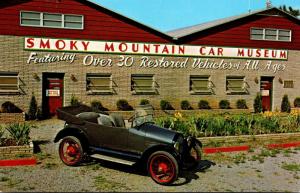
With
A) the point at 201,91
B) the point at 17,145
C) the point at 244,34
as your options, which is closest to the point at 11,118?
the point at 17,145

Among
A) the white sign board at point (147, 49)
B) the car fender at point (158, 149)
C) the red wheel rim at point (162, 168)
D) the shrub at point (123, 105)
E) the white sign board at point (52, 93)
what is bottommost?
the red wheel rim at point (162, 168)

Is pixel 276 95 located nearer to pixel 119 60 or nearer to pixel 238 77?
pixel 238 77

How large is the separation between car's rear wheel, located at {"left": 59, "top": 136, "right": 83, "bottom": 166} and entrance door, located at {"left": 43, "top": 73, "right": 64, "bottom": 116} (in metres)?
11.4

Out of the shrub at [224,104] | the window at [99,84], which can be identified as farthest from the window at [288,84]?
the window at [99,84]

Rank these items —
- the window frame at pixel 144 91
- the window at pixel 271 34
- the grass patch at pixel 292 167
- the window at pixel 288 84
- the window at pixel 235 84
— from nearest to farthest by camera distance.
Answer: the grass patch at pixel 292 167
the window frame at pixel 144 91
the window at pixel 235 84
the window at pixel 271 34
the window at pixel 288 84

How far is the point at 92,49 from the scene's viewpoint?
2222 centimetres

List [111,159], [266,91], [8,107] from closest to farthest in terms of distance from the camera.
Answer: [111,159]
[8,107]
[266,91]

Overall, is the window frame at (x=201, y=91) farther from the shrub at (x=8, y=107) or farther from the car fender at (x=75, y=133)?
the car fender at (x=75, y=133)

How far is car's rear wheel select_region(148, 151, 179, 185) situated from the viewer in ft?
30.0

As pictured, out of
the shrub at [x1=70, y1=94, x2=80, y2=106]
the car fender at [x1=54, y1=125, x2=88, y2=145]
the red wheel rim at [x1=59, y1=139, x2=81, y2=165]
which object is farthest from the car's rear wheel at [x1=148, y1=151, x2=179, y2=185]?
the shrub at [x1=70, y1=94, x2=80, y2=106]

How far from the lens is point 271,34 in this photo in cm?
2686

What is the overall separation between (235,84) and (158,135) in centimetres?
1739

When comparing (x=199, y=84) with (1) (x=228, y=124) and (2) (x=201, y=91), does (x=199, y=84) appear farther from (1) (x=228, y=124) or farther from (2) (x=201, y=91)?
(1) (x=228, y=124)

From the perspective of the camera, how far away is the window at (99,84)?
73.5ft
